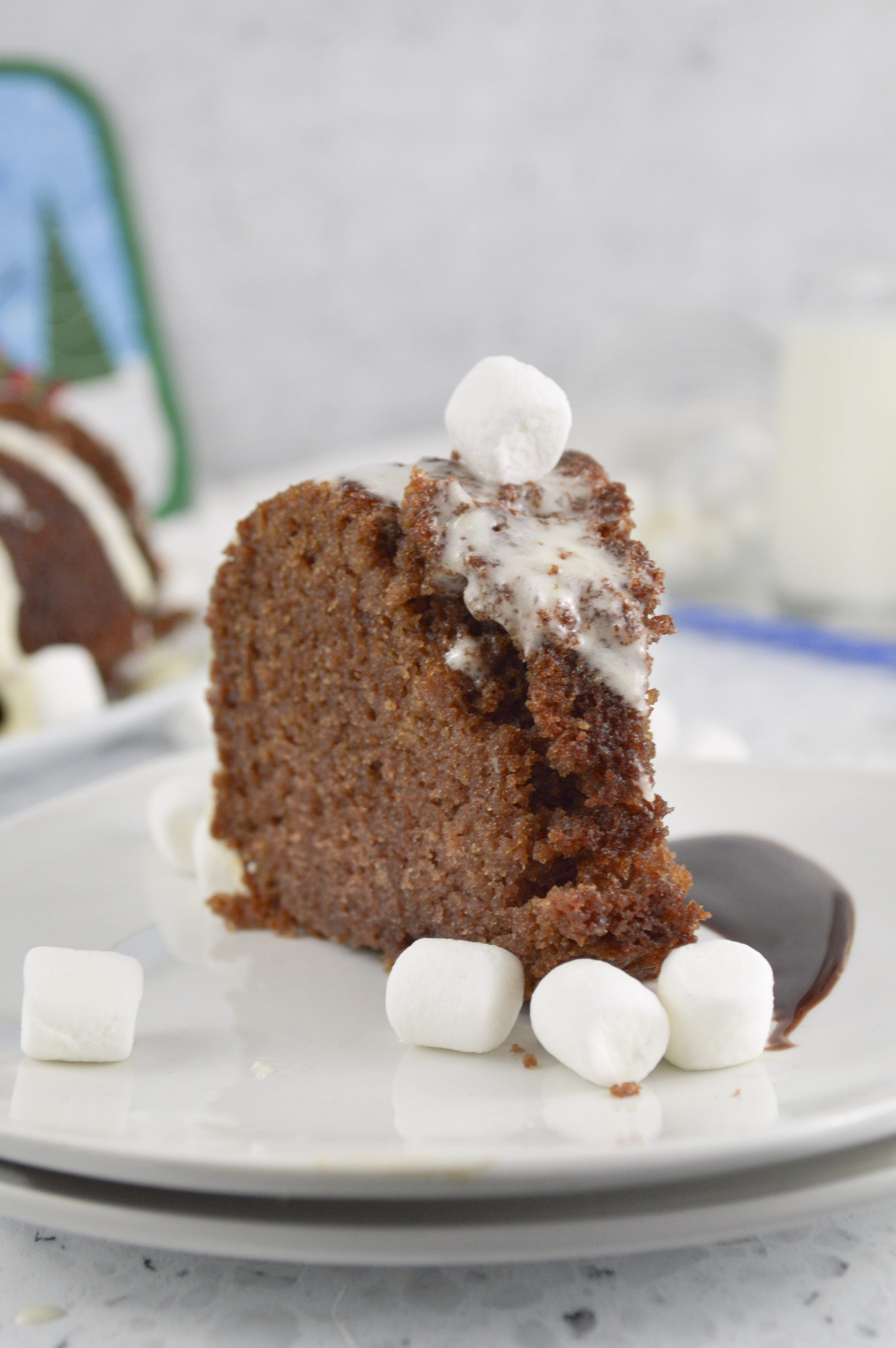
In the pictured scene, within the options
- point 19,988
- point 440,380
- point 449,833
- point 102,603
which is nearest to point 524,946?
point 449,833

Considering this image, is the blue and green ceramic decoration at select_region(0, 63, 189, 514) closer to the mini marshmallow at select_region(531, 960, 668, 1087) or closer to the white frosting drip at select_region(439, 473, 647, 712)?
the white frosting drip at select_region(439, 473, 647, 712)

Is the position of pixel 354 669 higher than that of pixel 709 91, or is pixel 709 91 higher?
pixel 709 91

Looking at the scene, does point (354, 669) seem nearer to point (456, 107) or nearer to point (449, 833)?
point (449, 833)

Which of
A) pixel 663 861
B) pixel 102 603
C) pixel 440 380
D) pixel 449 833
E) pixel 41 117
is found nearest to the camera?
pixel 663 861

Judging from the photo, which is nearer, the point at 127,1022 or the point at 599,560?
the point at 127,1022

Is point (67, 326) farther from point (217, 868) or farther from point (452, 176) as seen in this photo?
point (217, 868)

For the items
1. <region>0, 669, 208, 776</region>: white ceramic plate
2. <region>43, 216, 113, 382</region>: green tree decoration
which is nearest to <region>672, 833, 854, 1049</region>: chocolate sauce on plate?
<region>0, 669, 208, 776</region>: white ceramic plate
